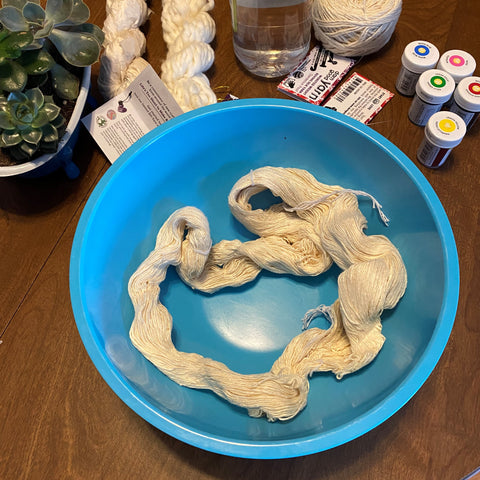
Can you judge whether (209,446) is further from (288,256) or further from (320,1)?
(320,1)

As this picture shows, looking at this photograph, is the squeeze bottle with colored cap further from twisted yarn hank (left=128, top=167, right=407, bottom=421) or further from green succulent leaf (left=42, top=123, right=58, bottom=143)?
green succulent leaf (left=42, top=123, right=58, bottom=143)

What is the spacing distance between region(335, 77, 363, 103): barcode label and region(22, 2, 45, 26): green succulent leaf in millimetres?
504

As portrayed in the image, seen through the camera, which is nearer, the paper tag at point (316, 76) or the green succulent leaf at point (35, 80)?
the green succulent leaf at point (35, 80)

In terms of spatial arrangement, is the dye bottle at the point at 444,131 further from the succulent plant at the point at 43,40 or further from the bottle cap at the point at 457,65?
the succulent plant at the point at 43,40

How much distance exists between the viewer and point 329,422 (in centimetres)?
Result: 58

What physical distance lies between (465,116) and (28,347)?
0.81 m

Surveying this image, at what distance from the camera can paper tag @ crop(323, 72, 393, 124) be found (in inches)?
32.2

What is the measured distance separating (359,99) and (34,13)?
552 mm

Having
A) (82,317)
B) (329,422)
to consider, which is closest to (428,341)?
(329,422)

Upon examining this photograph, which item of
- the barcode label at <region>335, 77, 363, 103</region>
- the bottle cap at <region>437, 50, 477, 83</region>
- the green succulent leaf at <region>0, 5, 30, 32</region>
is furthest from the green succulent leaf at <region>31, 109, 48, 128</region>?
the bottle cap at <region>437, 50, 477, 83</region>

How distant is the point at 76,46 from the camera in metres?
0.65

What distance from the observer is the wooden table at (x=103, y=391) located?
2.06 ft

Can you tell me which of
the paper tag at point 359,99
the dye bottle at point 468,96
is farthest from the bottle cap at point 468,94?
the paper tag at point 359,99

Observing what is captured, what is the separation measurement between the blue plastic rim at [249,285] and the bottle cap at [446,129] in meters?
0.09
